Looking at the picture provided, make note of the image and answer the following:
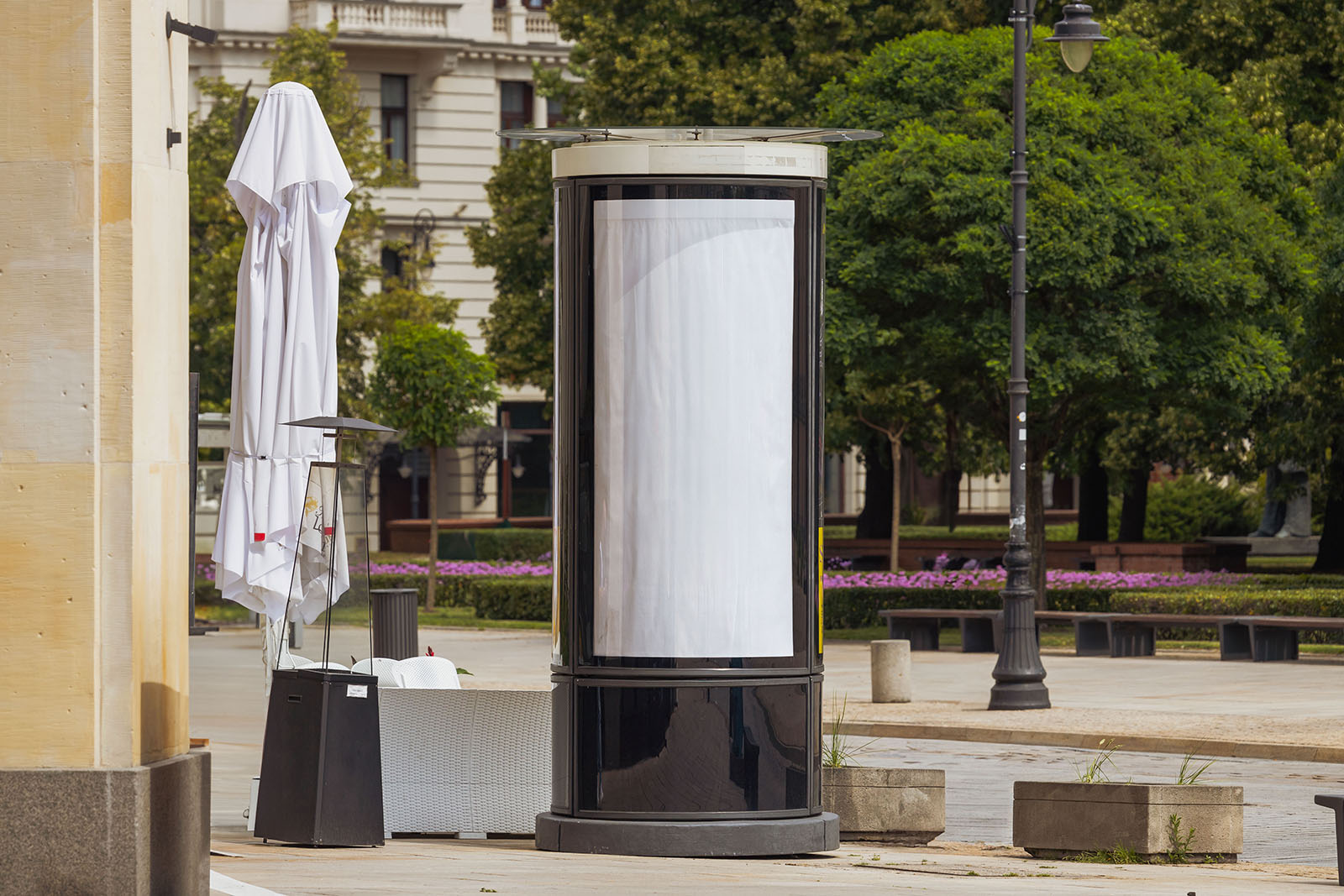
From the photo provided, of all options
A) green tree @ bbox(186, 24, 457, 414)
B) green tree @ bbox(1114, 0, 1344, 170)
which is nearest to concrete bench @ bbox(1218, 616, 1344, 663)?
green tree @ bbox(1114, 0, 1344, 170)

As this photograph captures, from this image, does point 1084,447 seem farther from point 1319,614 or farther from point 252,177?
point 252,177

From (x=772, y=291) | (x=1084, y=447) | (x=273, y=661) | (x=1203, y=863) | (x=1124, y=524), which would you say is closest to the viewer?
(x=772, y=291)

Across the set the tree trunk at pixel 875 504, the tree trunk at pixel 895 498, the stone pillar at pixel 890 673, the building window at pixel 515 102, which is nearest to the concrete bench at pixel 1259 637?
the stone pillar at pixel 890 673

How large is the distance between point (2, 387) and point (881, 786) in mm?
5470

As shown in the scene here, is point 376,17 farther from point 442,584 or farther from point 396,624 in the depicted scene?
point 396,624

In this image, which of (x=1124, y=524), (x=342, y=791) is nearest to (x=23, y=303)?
(x=342, y=791)

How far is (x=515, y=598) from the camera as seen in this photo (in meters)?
35.3

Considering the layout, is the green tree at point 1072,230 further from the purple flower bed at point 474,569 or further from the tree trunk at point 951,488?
the tree trunk at point 951,488

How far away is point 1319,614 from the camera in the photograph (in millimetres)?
28391

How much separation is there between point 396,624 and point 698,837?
10022 millimetres

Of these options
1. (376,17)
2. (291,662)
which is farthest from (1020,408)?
(376,17)

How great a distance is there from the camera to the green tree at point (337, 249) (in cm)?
4019

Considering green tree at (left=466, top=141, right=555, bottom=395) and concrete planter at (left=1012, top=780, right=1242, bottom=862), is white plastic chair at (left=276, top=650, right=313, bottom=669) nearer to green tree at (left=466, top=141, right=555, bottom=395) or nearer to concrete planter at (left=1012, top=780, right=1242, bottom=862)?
concrete planter at (left=1012, top=780, right=1242, bottom=862)

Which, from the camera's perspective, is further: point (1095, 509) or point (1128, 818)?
point (1095, 509)
